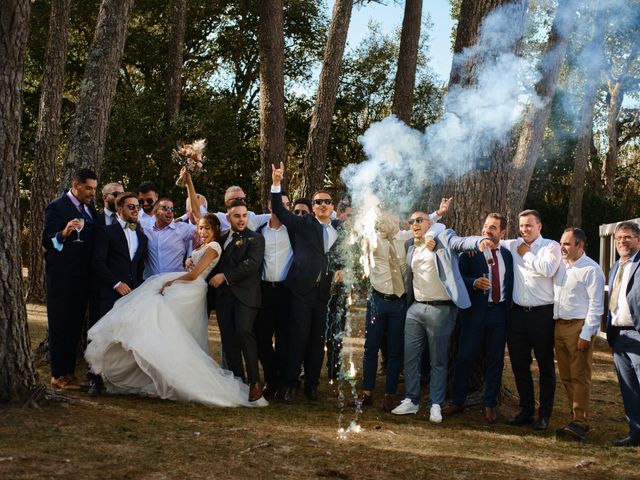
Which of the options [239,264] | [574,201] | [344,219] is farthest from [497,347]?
[574,201]

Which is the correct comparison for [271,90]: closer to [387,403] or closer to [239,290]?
[239,290]

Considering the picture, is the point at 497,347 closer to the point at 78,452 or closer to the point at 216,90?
the point at 78,452

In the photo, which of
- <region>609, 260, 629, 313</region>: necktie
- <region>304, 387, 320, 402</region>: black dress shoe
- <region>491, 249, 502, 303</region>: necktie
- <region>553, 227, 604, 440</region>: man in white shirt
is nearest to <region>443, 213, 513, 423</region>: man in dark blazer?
<region>491, 249, 502, 303</region>: necktie

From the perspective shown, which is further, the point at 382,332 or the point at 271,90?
the point at 271,90

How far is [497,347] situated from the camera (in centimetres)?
781

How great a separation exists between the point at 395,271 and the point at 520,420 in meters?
1.90

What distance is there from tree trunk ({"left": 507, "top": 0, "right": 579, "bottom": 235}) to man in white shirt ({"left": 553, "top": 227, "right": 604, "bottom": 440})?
8939mm

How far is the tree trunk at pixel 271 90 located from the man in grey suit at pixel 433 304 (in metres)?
6.73

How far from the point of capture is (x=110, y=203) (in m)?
8.73

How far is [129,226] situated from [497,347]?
3991 millimetres

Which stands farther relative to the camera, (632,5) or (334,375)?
(632,5)

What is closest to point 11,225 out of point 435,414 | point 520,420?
point 435,414

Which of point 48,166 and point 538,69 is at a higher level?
point 538,69

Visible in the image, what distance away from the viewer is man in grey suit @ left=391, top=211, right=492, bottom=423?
774 cm
